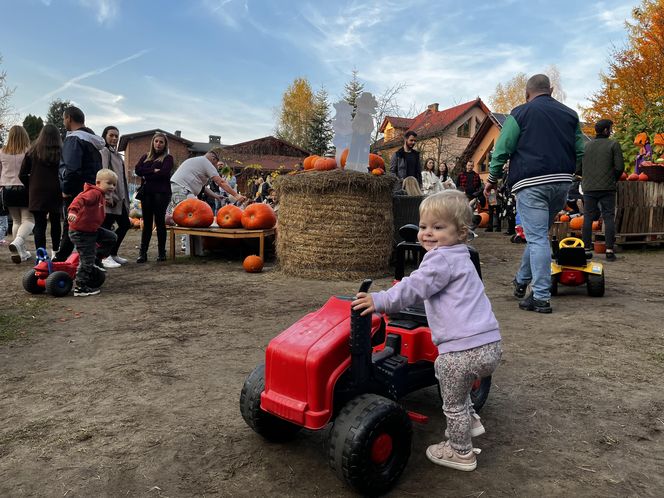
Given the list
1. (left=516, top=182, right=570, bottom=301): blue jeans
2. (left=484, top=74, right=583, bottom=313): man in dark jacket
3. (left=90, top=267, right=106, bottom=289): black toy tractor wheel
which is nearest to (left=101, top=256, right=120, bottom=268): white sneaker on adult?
(left=90, top=267, right=106, bottom=289): black toy tractor wheel

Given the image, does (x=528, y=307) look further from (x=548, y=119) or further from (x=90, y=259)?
(x=90, y=259)

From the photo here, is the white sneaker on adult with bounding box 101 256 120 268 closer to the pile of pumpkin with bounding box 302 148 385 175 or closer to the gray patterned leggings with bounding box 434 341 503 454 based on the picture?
the pile of pumpkin with bounding box 302 148 385 175

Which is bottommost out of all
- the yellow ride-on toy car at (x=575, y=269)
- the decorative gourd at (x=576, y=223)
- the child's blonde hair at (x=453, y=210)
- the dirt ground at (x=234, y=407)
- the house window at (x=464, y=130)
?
the dirt ground at (x=234, y=407)

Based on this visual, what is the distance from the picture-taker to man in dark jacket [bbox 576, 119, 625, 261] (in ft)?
24.1

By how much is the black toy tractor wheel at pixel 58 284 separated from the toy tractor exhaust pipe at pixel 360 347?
13.1ft

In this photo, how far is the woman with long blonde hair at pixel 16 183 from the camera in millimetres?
6945

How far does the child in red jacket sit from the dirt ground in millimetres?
361

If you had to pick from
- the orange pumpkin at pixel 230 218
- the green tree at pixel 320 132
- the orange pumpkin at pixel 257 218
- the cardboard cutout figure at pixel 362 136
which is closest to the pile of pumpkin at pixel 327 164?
the cardboard cutout figure at pixel 362 136

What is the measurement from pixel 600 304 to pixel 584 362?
1829 millimetres

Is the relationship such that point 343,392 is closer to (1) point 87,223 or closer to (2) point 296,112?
(1) point 87,223

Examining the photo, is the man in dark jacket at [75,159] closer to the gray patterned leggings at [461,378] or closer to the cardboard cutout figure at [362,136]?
the cardboard cutout figure at [362,136]

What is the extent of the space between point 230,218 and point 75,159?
7.89 ft

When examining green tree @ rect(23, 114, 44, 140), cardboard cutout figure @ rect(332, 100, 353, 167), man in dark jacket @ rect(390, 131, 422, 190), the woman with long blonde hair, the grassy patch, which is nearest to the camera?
the grassy patch

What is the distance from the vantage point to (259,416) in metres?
2.08
